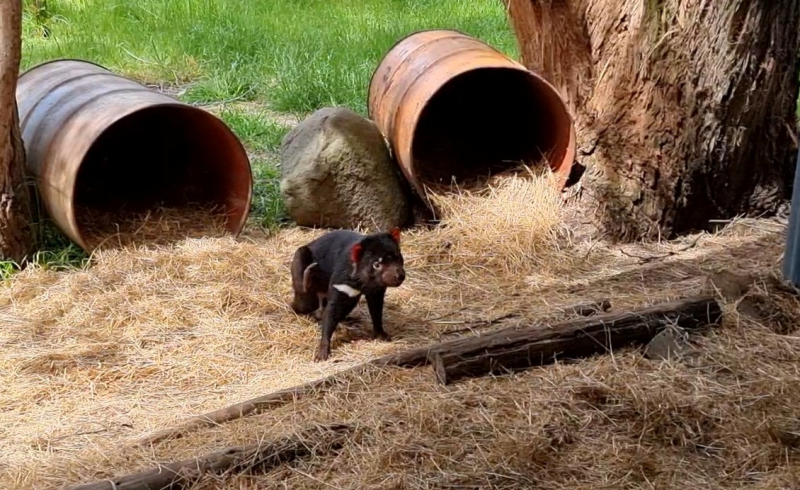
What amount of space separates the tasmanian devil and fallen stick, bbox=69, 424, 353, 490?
929 mm

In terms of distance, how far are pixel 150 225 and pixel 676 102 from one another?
3.40 meters

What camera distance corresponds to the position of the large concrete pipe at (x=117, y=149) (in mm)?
5613

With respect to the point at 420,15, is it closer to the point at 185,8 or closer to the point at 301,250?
the point at 185,8

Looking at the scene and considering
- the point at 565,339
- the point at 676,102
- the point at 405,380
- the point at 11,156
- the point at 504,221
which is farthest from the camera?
the point at 504,221

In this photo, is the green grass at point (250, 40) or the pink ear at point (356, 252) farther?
the green grass at point (250, 40)

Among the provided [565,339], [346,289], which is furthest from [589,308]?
[346,289]

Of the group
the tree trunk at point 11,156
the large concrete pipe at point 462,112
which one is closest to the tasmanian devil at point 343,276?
the large concrete pipe at point 462,112

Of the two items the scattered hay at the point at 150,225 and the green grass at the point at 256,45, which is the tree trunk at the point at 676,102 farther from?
the scattered hay at the point at 150,225

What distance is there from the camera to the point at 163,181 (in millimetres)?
6629

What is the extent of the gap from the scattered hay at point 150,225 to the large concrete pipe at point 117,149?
0.06 meters

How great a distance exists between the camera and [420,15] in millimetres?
11414

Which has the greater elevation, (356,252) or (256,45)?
(356,252)

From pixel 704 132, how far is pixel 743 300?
150 cm

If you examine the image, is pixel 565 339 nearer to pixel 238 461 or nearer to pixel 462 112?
pixel 238 461
